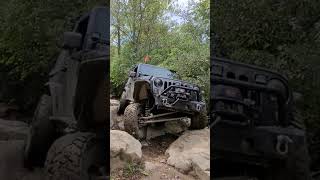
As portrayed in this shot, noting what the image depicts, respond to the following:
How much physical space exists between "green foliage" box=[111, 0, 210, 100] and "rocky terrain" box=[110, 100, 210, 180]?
377 millimetres

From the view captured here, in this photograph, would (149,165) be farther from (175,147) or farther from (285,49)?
(285,49)

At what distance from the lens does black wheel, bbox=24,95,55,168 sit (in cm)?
348

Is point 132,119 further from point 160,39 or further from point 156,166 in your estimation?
point 160,39

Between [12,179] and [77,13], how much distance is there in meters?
1.41

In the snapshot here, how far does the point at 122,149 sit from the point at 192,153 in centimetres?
54

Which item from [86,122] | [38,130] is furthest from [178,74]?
[38,130]

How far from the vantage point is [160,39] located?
3.61 metres

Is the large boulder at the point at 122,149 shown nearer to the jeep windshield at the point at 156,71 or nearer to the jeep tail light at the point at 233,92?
the jeep windshield at the point at 156,71

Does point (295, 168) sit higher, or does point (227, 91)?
point (227, 91)

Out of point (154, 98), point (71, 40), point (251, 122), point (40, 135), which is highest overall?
point (71, 40)

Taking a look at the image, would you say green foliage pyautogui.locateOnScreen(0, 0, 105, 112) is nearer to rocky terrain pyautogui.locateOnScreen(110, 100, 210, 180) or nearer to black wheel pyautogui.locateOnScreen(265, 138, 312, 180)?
rocky terrain pyautogui.locateOnScreen(110, 100, 210, 180)

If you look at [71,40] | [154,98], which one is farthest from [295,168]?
[71,40]

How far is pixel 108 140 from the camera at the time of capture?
11.2 feet

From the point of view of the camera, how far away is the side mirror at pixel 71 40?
11.3 ft
